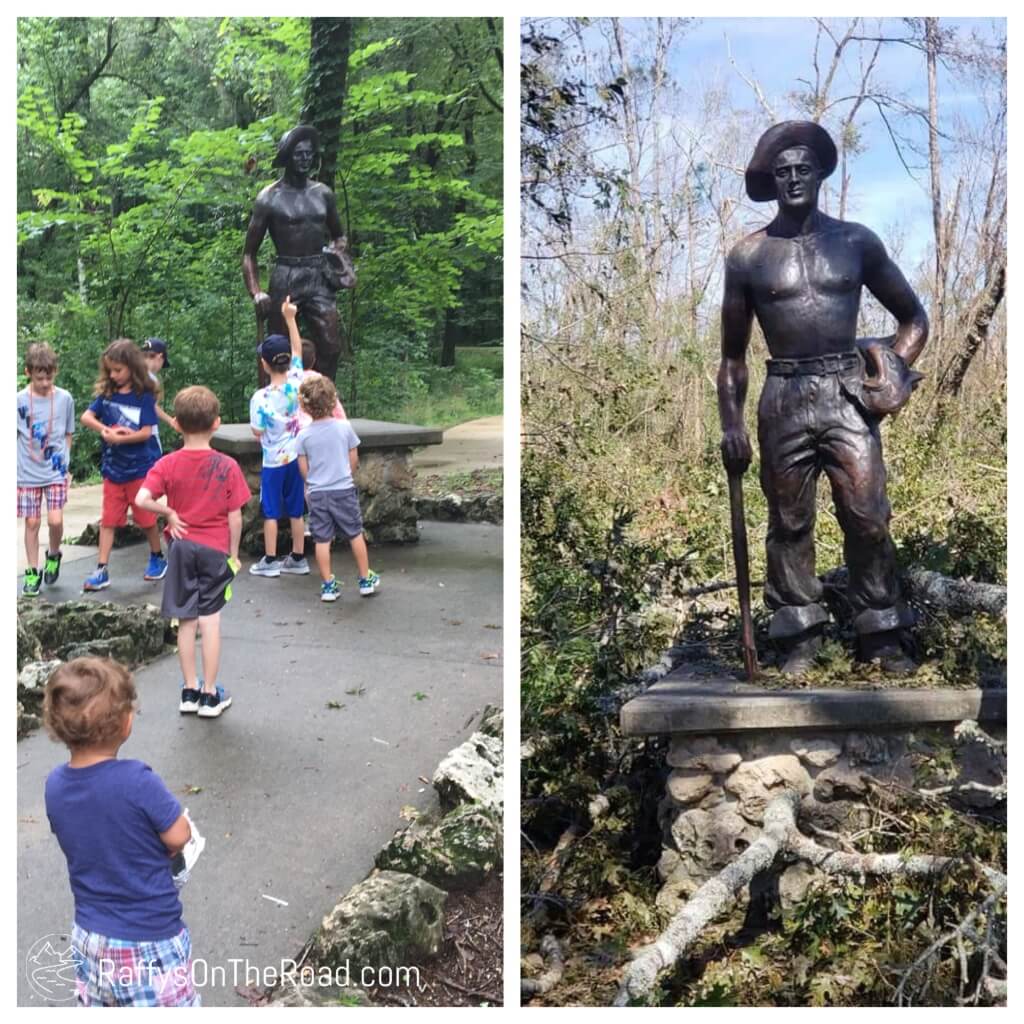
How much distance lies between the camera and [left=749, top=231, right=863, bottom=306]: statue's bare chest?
3436mm

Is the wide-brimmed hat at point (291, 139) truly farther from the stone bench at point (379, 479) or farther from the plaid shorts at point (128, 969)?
the plaid shorts at point (128, 969)

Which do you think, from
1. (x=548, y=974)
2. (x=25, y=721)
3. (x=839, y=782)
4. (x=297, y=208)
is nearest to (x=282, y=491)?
(x=297, y=208)

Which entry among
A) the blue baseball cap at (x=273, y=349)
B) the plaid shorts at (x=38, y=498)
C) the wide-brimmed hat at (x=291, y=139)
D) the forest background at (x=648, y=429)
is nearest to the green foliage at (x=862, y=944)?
the forest background at (x=648, y=429)

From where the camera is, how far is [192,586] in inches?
132

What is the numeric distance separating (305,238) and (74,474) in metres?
0.99

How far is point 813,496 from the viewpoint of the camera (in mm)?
3627

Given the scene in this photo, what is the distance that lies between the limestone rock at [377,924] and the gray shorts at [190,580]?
3.04 ft

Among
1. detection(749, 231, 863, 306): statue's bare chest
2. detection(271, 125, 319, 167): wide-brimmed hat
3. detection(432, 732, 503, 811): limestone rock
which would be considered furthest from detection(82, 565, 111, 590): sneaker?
detection(749, 231, 863, 306): statue's bare chest

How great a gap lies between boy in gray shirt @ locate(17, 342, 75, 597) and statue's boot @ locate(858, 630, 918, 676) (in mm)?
2476

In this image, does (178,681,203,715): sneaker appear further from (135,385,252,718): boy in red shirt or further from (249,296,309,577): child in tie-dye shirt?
(249,296,309,577): child in tie-dye shirt

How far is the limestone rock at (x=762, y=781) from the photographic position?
3.45 m

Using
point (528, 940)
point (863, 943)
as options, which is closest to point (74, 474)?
point (528, 940)
